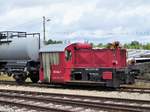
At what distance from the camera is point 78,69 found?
23391 millimetres

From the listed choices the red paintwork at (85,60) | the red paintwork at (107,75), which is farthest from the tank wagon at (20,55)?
the red paintwork at (107,75)

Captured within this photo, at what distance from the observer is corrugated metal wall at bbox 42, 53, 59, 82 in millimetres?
24148

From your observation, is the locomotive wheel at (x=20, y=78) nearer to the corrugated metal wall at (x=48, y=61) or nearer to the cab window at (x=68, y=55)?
the corrugated metal wall at (x=48, y=61)

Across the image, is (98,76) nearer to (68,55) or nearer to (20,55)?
(68,55)

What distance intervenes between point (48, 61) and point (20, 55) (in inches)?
153

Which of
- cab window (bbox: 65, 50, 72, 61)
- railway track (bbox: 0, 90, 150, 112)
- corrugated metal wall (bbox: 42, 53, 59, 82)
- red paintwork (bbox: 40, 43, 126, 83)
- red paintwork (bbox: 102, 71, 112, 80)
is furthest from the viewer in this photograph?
corrugated metal wall (bbox: 42, 53, 59, 82)

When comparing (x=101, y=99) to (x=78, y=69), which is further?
(x=78, y=69)

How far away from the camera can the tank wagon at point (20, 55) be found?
90.0 feet

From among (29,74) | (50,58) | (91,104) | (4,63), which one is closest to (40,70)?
(50,58)

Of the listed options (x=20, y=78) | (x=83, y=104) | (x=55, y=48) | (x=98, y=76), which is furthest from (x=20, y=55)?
(x=83, y=104)

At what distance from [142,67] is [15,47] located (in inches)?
344

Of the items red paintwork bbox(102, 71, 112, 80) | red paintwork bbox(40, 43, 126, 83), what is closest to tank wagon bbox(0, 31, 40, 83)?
red paintwork bbox(40, 43, 126, 83)

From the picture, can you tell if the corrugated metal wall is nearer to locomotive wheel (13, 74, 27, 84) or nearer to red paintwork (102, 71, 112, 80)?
red paintwork (102, 71, 112, 80)

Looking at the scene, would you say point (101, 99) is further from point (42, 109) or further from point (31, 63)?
point (31, 63)
